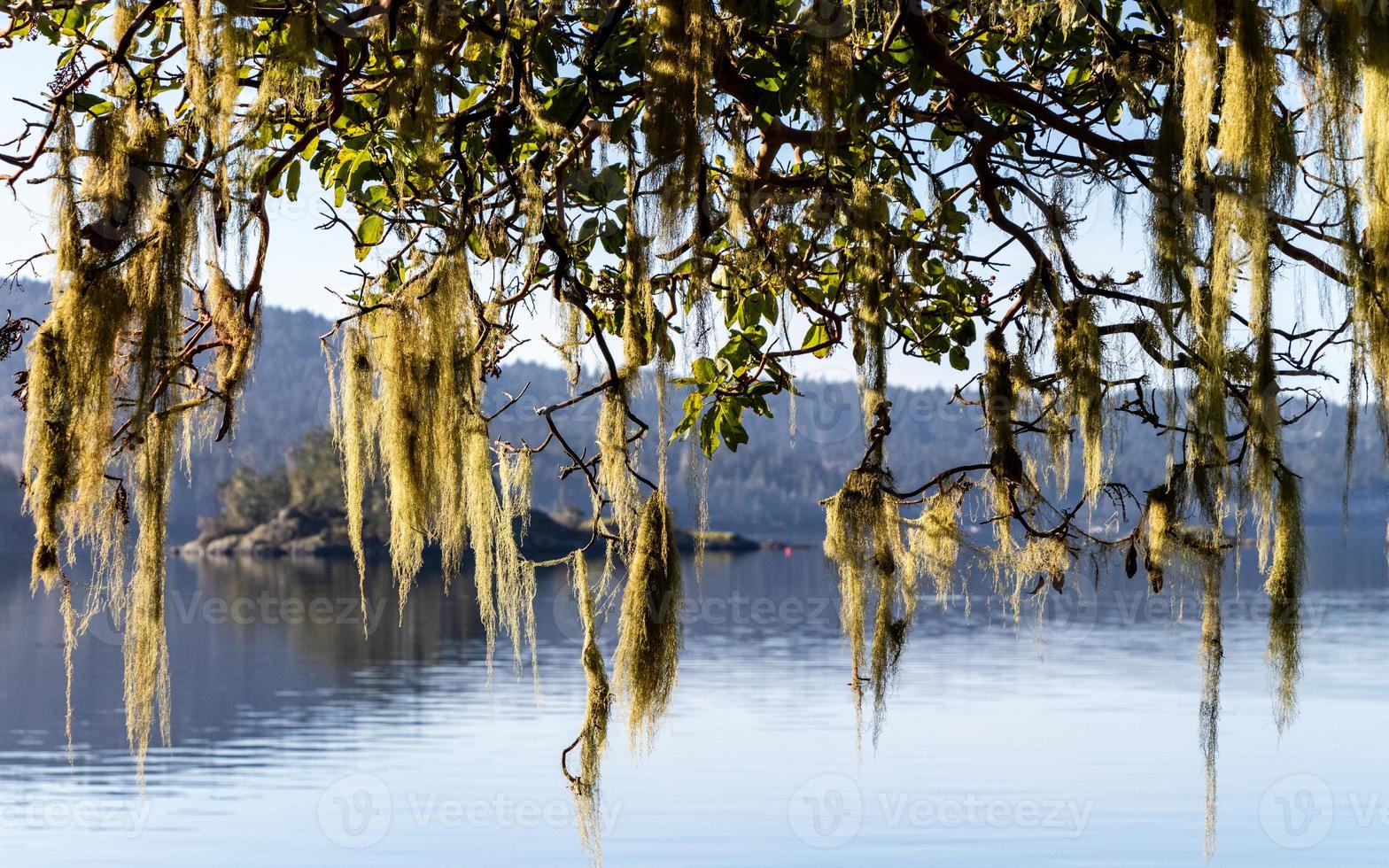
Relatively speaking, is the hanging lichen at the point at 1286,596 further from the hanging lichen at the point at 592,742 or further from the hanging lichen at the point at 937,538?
the hanging lichen at the point at 592,742

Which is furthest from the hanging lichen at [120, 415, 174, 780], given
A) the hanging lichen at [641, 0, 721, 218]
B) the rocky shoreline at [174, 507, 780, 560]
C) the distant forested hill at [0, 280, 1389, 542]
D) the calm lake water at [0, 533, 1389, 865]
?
the distant forested hill at [0, 280, 1389, 542]

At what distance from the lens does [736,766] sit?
742 inches

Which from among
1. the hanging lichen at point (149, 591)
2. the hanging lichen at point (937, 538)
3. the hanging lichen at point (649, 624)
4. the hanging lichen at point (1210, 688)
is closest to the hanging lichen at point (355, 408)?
the hanging lichen at point (149, 591)

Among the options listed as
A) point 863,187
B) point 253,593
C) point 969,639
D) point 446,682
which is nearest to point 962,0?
point 863,187

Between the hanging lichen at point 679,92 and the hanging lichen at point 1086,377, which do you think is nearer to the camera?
the hanging lichen at point 679,92

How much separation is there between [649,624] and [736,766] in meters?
16.2

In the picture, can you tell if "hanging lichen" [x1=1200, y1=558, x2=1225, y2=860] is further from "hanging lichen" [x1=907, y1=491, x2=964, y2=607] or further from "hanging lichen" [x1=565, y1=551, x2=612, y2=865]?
"hanging lichen" [x1=565, y1=551, x2=612, y2=865]

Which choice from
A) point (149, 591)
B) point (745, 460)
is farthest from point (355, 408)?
point (745, 460)

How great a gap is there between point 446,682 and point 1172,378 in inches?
1020

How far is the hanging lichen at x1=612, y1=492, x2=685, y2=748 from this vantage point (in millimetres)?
3098

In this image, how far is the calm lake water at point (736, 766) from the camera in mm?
16391

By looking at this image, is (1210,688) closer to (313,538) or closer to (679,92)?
(679,92)

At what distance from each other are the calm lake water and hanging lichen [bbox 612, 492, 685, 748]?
6.81 m

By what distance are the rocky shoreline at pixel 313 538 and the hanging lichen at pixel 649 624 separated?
55.1 metres
